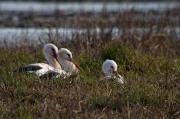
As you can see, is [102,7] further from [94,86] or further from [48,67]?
[94,86]

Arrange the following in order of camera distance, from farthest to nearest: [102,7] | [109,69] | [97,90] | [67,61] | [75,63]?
[102,7] < [67,61] < [75,63] < [109,69] < [97,90]

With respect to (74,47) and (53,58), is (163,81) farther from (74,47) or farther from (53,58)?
(74,47)

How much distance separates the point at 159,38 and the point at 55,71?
4520 millimetres

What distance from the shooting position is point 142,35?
12484 millimetres

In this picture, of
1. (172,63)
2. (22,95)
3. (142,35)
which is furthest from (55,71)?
(142,35)

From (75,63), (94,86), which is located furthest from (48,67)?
(94,86)

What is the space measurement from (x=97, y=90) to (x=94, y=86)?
0.38 meters

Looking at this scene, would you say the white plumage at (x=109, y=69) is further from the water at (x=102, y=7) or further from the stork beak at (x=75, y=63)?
the water at (x=102, y=7)

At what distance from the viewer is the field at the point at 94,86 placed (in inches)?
263

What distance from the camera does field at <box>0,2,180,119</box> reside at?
21.9 ft

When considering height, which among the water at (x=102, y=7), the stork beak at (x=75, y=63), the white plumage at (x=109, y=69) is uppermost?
the white plumage at (x=109, y=69)

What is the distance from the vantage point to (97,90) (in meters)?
7.53

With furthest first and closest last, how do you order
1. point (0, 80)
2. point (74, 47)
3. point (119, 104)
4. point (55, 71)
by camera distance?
point (74, 47) → point (55, 71) → point (0, 80) → point (119, 104)

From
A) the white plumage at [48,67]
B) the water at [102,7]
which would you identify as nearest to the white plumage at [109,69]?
the white plumage at [48,67]
